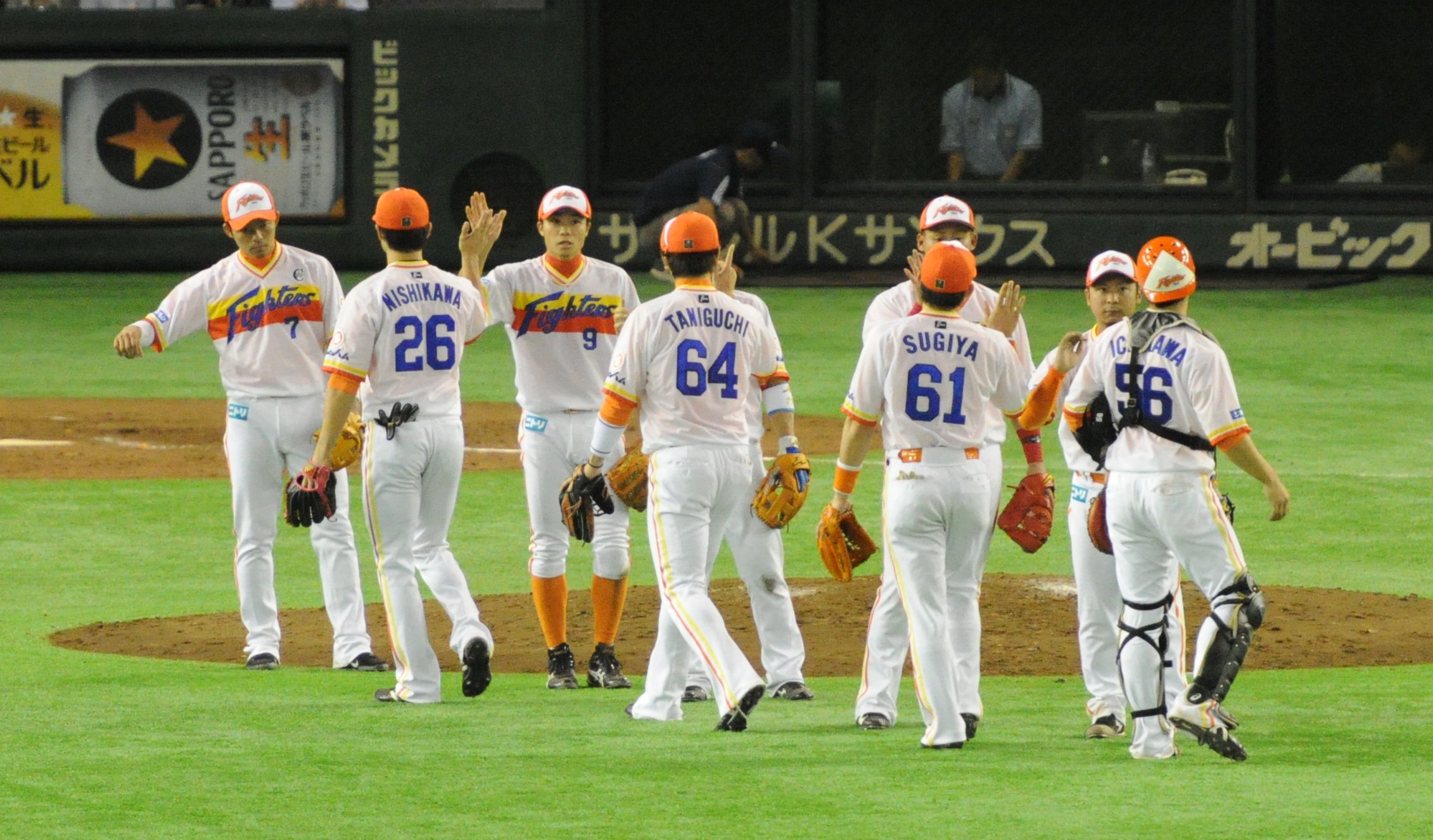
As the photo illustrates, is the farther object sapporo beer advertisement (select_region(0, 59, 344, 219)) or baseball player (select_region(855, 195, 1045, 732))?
sapporo beer advertisement (select_region(0, 59, 344, 219))

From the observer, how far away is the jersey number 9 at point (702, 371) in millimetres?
6832

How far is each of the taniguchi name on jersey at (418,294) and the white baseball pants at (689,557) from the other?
0.96m

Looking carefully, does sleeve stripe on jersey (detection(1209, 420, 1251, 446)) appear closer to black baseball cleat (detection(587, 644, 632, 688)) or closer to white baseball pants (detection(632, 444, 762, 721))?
white baseball pants (detection(632, 444, 762, 721))

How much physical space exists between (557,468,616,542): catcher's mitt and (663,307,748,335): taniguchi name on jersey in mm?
571

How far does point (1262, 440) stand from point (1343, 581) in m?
4.20

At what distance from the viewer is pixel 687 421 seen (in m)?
6.86

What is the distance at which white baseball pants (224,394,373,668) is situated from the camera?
8312 mm

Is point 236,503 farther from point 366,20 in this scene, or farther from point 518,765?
point 366,20

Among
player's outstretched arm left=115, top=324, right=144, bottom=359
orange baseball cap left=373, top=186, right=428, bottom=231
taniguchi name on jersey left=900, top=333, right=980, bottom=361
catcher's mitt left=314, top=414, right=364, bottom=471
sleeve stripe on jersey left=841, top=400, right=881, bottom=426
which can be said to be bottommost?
catcher's mitt left=314, top=414, right=364, bottom=471

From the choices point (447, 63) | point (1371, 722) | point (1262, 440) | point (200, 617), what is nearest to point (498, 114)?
point (447, 63)

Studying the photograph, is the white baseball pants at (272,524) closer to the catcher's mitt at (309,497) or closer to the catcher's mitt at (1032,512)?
the catcher's mitt at (309,497)

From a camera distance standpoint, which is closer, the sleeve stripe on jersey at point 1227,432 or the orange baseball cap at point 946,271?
the sleeve stripe on jersey at point 1227,432

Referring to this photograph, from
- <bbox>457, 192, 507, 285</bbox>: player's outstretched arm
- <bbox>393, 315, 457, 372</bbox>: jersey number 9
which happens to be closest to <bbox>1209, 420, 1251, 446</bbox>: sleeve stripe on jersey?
<bbox>393, 315, 457, 372</bbox>: jersey number 9

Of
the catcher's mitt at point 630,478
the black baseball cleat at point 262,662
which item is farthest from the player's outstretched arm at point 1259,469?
the black baseball cleat at point 262,662
